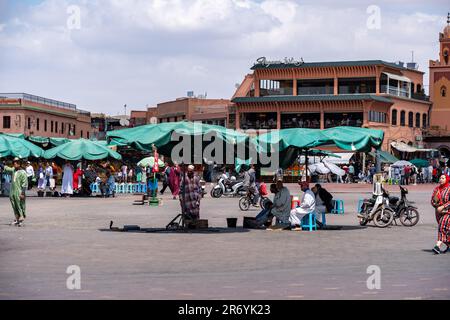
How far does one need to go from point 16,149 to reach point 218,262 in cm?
2472

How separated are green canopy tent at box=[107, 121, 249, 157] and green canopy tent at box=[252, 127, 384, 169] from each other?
63cm

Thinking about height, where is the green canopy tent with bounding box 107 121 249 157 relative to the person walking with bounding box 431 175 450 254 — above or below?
above

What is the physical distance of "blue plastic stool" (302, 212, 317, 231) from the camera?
68.8ft

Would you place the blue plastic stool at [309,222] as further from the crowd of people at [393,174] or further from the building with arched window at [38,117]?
the building with arched window at [38,117]

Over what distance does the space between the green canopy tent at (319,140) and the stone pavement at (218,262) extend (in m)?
1.99

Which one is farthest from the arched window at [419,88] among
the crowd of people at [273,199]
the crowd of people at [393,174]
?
the crowd of people at [273,199]

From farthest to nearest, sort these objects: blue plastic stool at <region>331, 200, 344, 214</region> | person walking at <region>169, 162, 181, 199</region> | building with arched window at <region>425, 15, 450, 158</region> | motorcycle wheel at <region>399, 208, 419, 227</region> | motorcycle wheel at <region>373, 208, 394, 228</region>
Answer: building with arched window at <region>425, 15, 450, 158</region> < person walking at <region>169, 162, 181, 199</region> < blue plastic stool at <region>331, 200, 344, 214</region> < motorcycle wheel at <region>399, 208, 419, 227</region> < motorcycle wheel at <region>373, 208, 394, 228</region>

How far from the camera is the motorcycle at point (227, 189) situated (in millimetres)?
38841

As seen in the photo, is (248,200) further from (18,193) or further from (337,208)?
(18,193)

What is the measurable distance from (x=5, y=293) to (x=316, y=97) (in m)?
72.3

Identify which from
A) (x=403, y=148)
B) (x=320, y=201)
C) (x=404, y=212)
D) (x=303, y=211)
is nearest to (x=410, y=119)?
(x=403, y=148)

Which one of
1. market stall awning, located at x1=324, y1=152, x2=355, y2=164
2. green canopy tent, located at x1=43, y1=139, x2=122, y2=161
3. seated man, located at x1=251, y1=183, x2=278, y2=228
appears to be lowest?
seated man, located at x1=251, y1=183, x2=278, y2=228

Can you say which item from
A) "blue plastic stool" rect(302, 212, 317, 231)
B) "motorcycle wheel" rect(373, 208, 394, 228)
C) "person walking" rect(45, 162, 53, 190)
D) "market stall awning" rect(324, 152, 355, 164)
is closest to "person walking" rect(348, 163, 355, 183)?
"market stall awning" rect(324, 152, 355, 164)

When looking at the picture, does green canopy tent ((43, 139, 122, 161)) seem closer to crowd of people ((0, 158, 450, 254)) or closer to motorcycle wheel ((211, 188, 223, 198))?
crowd of people ((0, 158, 450, 254))
